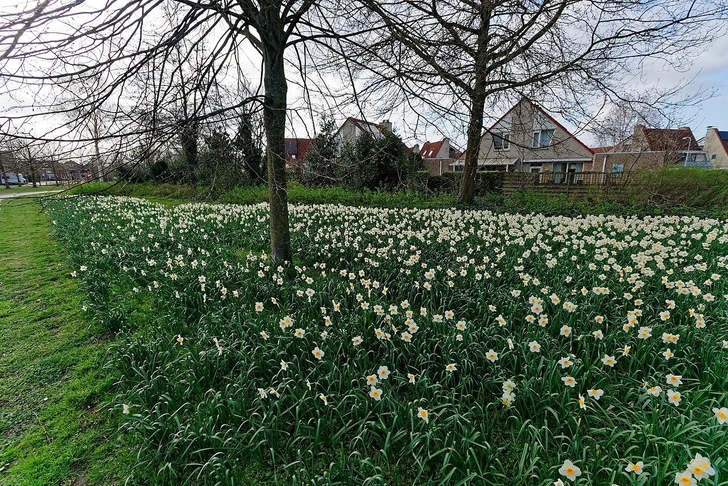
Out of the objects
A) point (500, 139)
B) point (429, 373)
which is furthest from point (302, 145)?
point (429, 373)

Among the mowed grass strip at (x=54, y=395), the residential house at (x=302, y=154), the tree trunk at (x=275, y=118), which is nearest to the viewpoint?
the mowed grass strip at (x=54, y=395)

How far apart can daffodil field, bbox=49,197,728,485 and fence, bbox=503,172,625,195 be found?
812 centimetres

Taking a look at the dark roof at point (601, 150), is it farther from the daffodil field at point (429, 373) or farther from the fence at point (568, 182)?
the daffodil field at point (429, 373)

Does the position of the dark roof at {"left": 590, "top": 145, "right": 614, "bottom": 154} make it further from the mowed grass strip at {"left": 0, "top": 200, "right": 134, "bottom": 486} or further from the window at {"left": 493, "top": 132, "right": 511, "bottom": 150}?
the mowed grass strip at {"left": 0, "top": 200, "right": 134, "bottom": 486}

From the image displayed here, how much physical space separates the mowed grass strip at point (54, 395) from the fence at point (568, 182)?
13.5 meters

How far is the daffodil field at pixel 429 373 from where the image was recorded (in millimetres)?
1738

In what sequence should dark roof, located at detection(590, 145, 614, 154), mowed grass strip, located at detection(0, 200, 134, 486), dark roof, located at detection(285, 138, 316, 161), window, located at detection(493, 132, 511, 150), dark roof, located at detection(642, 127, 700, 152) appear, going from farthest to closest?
dark roof, located at detection(590, 145, 614, 154) → dark roof, located at detection(642, 127, 700, 152) → dark roof, located at detection(285, 138, 316, 161) → window, located at detection(493, 132, 511, 150) → mowed grass strip, located at detection(0, 200, 134, 486)

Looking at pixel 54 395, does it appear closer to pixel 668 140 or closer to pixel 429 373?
pixel 429 373

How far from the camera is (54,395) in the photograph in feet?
8.46

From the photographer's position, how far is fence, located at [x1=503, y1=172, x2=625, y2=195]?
11.5m

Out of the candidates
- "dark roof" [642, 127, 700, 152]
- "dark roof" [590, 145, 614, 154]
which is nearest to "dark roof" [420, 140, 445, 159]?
"dark roof" [590, 145, 614, 154]

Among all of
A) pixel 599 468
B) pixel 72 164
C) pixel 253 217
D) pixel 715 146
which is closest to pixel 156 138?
pixel 72 164

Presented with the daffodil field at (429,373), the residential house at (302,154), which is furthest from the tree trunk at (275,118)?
the daffodil field at (429,373)

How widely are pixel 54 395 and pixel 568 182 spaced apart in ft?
49.6
